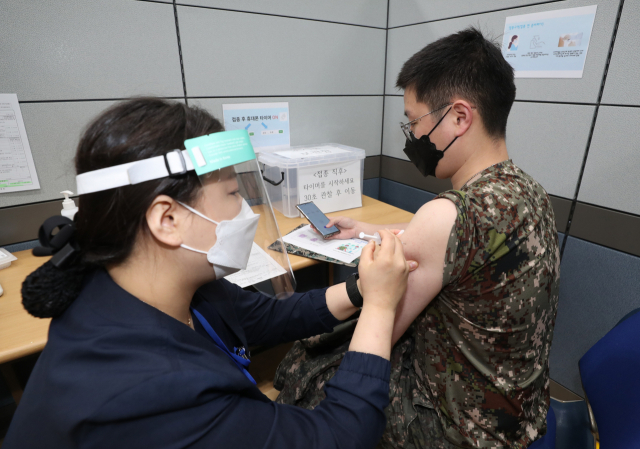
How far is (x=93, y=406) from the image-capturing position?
0.46 m

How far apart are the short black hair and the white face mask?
25.0 inches

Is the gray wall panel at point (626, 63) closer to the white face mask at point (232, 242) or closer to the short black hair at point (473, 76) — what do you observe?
the short black hair at point (473, 76)

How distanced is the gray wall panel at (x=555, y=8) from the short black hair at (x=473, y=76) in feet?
1.98

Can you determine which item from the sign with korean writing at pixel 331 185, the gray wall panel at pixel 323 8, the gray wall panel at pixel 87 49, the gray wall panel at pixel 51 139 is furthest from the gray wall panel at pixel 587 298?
the gray wall panel at pixel 51 139

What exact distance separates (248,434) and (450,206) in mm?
568

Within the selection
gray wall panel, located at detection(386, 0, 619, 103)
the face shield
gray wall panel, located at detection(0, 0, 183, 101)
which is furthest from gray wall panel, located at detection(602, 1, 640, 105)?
gray wall panel, located at detection(0, 0, 183, 101)

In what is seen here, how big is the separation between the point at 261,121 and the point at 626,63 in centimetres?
150

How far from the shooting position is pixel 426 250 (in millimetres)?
779

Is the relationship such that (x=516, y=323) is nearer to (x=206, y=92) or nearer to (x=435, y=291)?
(x=435, y=291)

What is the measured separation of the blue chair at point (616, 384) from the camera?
747mm

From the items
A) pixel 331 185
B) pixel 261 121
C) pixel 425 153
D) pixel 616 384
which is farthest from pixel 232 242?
pixel 261 121

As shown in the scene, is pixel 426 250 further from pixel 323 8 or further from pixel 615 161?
pixel 323 8

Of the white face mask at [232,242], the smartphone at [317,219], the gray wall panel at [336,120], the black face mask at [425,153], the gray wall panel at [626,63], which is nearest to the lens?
the white face mask at [232,242]

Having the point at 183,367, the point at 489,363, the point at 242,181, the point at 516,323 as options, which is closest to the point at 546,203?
the point at 516,323
